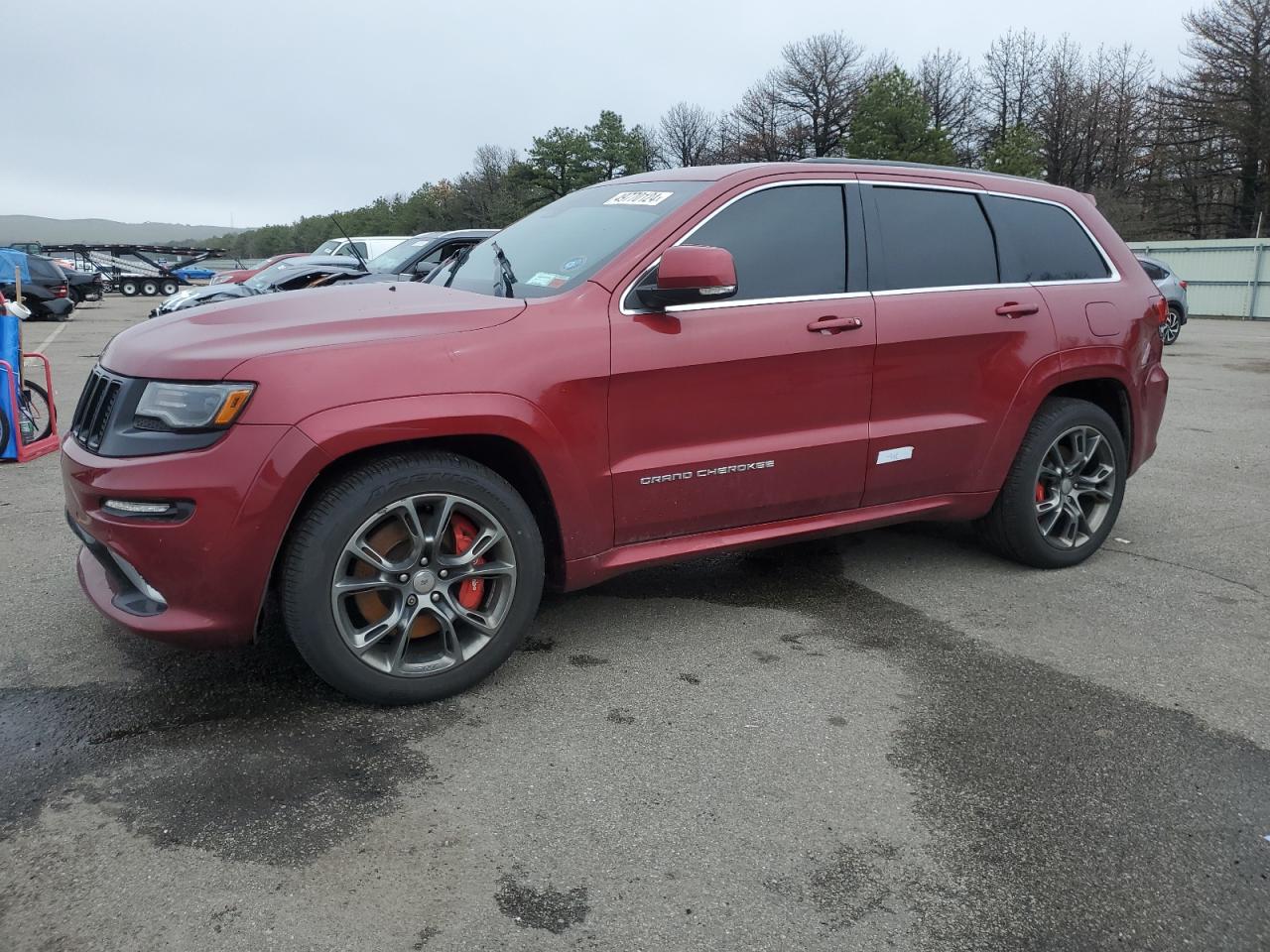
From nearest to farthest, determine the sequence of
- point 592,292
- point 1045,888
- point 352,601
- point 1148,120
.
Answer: point 1045,888, point 352,601, point 592,292, point 1148,120

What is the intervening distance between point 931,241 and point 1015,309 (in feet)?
1.62

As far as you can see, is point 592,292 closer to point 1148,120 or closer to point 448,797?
point 448,797

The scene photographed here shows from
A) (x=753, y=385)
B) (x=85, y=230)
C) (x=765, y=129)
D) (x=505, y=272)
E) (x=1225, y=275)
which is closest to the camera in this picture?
(x=753, y=385)

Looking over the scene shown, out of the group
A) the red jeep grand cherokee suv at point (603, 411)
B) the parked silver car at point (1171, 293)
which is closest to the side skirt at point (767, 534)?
the red jeep grand cherokee suv at point (603, 411)

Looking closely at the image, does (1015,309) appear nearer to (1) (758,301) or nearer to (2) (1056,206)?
(2) (1056,206)

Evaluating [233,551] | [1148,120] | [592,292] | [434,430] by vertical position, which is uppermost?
[1148,120]

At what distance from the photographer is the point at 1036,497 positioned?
16.0ft

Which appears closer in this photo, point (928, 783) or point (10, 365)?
point (928, 783)

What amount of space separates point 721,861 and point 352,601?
1.53 metres

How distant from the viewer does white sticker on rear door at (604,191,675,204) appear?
420cm

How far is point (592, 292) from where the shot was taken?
3740mm

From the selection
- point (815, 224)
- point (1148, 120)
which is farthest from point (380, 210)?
point (815, 224)

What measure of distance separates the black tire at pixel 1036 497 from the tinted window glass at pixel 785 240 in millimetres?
1299

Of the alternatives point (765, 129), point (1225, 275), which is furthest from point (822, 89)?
point (1225, 275)
